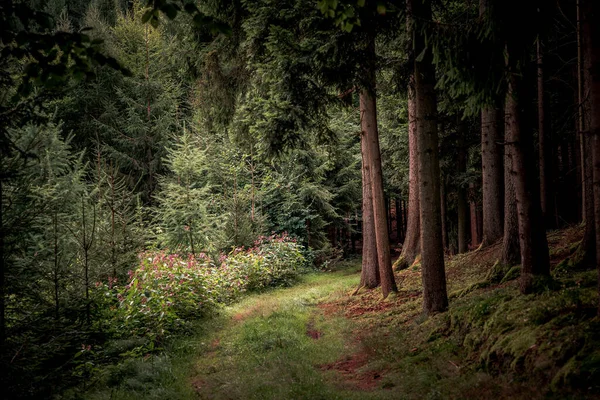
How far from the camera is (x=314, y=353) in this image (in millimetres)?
8125

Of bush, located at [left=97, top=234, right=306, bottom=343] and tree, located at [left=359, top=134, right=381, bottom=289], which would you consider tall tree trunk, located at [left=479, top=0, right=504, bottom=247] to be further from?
bush, located at [left=97, top=234, right=306, bottom=343]

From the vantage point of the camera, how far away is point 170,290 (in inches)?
431

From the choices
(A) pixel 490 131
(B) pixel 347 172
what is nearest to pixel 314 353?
(A) pixel 490 131

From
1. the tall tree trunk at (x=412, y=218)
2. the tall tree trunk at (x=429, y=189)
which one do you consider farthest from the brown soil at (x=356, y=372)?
the tall tree trunk at (x=412, y=218)

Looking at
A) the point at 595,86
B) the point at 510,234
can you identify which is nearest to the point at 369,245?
the point at 510,234

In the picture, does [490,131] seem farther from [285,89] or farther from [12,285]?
[12,285]

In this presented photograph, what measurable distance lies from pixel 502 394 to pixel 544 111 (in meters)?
10.2

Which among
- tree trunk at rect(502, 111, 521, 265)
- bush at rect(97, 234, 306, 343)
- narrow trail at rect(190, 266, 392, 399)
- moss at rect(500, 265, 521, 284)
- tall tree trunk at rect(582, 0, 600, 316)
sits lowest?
narrow trail at rect(190, 266, 392, 399)

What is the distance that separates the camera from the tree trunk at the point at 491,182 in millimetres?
12445

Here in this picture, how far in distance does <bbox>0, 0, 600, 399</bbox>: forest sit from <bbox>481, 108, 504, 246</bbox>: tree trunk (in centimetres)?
6

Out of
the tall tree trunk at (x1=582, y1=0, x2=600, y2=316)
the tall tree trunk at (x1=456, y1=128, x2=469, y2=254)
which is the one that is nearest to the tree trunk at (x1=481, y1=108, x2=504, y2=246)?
the tall tree trunk at (x1=456, y1=128, x2=469, y2=254)

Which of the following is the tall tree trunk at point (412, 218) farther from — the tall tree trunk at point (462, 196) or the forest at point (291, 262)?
the tall tree trunk at point (462, 196)

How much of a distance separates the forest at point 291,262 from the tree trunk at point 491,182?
6cm

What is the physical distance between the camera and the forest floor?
477cm
